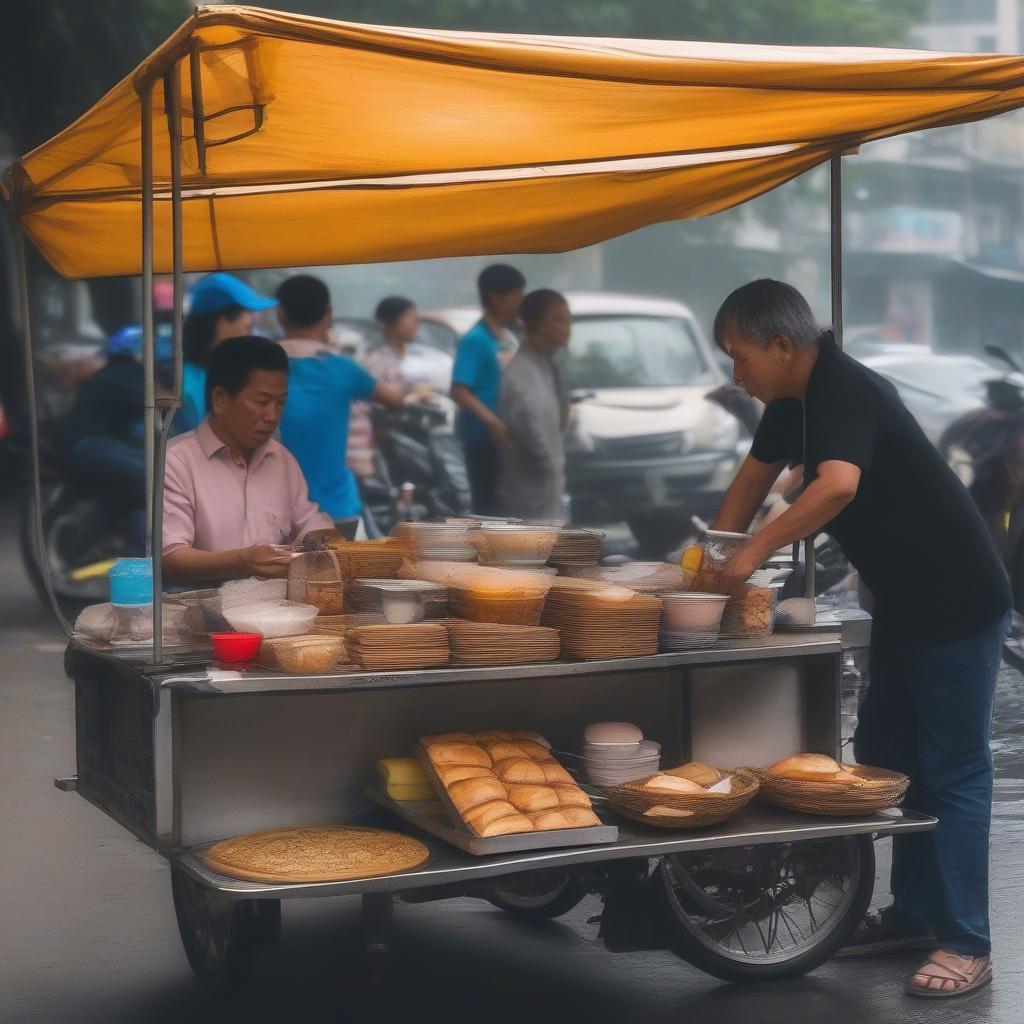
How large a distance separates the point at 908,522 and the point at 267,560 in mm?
1698

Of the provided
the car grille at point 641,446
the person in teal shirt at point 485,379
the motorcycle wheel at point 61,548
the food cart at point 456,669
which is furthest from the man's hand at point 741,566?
the car grille at point 641,446

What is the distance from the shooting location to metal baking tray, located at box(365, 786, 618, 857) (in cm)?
389

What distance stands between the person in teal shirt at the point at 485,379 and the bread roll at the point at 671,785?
4.59 metres

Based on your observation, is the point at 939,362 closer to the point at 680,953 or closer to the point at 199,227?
the point at 199,227

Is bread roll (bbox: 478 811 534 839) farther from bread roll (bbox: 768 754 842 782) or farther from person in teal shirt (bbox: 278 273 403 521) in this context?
person in teal shirt (bbox: 278 273 403 521)

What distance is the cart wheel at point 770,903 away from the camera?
439 centimetres

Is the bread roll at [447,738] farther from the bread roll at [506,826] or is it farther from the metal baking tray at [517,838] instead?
the bread roll at [506,826]

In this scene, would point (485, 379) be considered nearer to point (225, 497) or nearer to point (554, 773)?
point (225, 497)

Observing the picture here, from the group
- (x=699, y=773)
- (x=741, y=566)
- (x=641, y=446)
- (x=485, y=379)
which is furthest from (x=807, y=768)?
(x=641, y=446)

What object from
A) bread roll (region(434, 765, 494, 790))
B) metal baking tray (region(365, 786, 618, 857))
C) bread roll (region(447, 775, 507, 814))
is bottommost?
metal baking tray (region(365, 786, 618, 857))

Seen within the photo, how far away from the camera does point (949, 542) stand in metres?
4.47

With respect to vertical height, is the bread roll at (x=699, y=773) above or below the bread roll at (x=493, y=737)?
below

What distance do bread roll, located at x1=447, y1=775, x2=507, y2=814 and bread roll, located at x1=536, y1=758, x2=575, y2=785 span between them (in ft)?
0.51

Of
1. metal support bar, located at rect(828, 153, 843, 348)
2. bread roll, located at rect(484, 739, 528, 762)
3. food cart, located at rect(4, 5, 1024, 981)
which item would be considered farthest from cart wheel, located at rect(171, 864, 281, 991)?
metal support bar, located at rect(828, 153, 843, 348)
